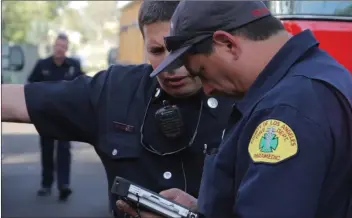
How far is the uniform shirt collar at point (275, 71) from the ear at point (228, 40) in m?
0.09

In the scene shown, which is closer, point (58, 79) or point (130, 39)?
point (58, 79)

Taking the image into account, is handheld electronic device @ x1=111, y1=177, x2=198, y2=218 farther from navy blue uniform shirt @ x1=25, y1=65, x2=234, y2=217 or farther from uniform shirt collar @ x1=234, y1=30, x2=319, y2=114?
uniform shirt collar @ x1=234, y1=30, x2=319, y2=114

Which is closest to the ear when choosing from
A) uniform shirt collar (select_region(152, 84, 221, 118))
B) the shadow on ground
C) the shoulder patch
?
the shoulder patch

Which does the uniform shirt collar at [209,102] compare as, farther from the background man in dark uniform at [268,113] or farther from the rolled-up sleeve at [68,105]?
the background man in dark uniform at [268,113]

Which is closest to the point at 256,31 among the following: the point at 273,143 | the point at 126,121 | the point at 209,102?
the point at 273,143

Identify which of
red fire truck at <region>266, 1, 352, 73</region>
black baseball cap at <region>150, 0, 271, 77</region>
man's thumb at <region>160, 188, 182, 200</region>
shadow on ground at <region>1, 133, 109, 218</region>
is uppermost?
black baseball cap at <region>150, 0, 271, 77</region>

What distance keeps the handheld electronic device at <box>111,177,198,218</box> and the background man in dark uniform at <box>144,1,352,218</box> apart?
18 centimetres

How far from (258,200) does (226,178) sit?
17 centimetres

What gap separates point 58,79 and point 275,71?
583cm

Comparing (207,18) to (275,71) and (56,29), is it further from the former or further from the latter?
(56,29)

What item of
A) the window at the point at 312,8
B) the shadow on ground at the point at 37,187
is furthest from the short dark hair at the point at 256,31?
the shadow on ground at the point at 37,187

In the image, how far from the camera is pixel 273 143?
5.11 ft

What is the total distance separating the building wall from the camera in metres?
10.4

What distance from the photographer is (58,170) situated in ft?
24.8
